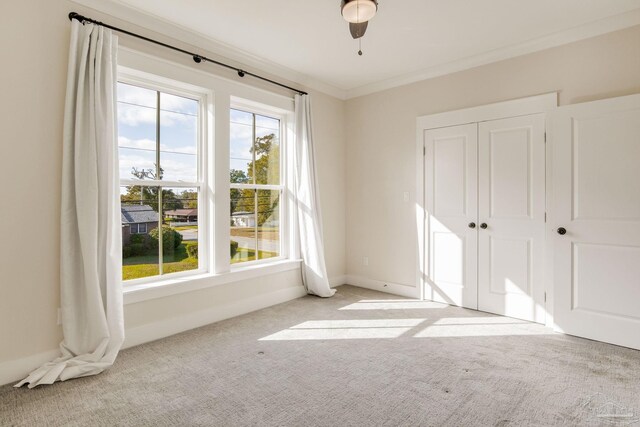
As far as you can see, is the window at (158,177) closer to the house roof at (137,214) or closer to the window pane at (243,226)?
the house roof at (137,214)

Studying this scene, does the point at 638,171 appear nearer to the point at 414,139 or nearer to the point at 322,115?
the point at 414,139

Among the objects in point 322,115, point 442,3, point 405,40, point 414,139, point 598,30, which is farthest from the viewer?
point 322,115

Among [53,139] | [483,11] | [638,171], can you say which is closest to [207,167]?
[53,139]

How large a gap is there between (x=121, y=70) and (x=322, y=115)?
253 cm

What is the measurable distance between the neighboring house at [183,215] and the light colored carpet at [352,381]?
1.08 meters

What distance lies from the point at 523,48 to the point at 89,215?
4216 mm

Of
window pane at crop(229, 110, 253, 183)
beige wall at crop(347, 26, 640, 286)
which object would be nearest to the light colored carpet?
beige wall at crop(347, 26, 640, 286)

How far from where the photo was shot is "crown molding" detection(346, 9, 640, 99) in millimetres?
3047

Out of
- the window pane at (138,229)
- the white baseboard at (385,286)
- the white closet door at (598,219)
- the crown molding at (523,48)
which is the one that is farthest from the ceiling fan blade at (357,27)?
the white baseboard at (385,286)

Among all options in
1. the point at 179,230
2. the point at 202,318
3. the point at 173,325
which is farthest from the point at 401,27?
the point at 173,325

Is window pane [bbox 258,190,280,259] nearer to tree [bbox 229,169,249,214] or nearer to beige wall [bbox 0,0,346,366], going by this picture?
tree [bbox 229,169,249,214]

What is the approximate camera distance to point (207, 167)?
362 centimetres

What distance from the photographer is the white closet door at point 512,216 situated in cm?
350

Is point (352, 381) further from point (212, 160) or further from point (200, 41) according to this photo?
point (200, 41)
